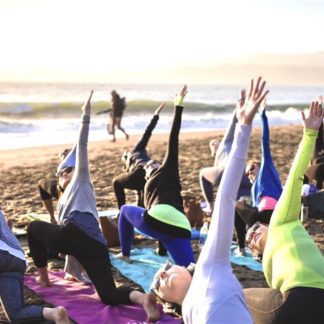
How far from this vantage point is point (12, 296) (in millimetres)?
4637

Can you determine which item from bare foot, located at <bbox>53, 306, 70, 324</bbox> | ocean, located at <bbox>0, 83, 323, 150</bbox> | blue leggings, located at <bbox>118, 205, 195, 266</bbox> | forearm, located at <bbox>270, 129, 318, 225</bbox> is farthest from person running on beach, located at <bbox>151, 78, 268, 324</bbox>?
ocean, located at <bbox>0, 83, 323, 150</bbox>

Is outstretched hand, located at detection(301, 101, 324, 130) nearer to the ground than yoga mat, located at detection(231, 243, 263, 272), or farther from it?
farther from it

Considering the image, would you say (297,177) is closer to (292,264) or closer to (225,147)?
(292,264)

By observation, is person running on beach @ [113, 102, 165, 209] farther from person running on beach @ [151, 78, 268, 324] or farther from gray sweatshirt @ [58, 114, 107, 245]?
person running on beach @ [151, 78, 268, 324]

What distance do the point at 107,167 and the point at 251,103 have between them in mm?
10625

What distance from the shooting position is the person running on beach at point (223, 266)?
9.81ft

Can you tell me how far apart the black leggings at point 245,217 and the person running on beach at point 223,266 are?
328 centimetres

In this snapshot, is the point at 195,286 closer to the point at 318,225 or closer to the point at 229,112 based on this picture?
the point at 318,225

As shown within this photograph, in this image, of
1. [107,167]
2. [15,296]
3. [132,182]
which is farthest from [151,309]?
[107,167]

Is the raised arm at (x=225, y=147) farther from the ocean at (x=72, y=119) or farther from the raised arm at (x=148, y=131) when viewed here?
the ocean at (x=72, y=119)

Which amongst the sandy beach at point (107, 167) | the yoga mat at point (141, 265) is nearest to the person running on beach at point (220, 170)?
the sandy beach at point (107, 167)

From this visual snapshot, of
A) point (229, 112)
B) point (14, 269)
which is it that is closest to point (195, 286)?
point (14, 269)

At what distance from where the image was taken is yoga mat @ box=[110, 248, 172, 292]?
6160 mm

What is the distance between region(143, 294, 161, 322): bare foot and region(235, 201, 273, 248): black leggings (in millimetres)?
1924
